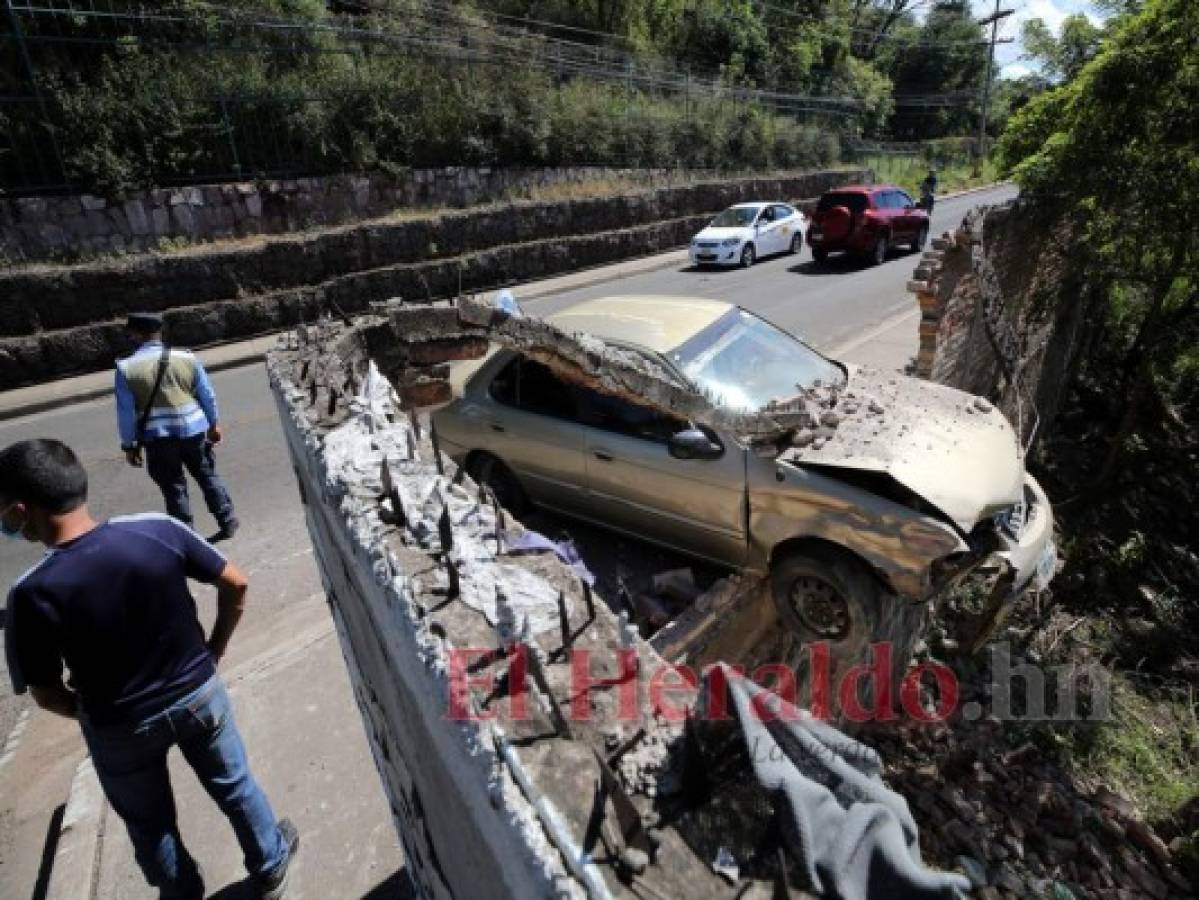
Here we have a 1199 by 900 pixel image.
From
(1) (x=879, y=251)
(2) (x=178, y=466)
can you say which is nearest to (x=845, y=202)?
(1) (x=879, y=251)

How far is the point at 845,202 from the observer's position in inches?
658

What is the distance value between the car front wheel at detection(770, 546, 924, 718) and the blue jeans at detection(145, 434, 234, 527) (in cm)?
416

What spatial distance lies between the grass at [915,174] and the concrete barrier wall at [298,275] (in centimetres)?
2032

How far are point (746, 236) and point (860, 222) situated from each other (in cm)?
263

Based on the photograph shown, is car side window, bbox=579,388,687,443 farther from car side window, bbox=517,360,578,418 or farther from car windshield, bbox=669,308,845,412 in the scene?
car windshield, bbox=669,308,845,412

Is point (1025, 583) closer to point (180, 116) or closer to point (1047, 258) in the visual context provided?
point (1047, 258)

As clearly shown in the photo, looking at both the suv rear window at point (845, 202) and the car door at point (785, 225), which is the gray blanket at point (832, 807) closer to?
the suv rear window at point (845, 202)

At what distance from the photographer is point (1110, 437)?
31.3ft

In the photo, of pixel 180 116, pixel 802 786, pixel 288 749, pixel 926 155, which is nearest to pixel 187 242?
pixel 180 116

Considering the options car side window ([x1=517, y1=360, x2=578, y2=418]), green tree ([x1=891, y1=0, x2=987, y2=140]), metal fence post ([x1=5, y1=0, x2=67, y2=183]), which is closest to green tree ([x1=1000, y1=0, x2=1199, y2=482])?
car side window ([x1=517, y1=360, x2=578, y2=418])

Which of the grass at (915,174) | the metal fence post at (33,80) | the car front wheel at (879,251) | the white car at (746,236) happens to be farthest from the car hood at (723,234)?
the grass at (915,174)

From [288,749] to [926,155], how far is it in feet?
155

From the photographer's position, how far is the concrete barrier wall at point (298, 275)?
36.0 ft

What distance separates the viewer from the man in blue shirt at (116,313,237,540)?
4.90m
